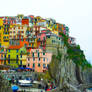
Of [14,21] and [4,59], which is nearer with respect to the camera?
[4,59]

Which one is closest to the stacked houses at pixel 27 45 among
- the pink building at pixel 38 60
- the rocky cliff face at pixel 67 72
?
the pink building at pixel 38 60

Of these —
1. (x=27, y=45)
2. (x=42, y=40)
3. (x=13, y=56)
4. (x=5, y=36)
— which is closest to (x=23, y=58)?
(x=13, y=56)

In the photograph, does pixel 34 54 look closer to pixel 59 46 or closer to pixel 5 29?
pixel 59 46

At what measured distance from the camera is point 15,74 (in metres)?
63.2

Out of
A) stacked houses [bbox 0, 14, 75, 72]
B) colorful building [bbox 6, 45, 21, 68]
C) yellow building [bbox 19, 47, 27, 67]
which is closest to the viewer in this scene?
stacked houses [bbox 0, 14, 75, 72]

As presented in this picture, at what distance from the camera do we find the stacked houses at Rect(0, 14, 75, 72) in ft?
248

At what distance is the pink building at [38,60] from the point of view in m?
74.2

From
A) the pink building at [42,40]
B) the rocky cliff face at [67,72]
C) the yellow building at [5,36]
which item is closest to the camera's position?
the rocky cliff face at [67,72]

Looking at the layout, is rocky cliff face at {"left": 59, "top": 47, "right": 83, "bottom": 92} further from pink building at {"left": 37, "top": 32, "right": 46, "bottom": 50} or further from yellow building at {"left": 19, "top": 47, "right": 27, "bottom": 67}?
yellow building at {"left": 19, "top": 47, "right": 27, "bottom": 67}

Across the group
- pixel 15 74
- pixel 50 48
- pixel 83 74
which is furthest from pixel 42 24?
pixel 15 74

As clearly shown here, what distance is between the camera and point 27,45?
82.2 m

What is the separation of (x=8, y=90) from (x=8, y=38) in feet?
188

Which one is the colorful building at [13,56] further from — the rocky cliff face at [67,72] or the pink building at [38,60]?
the rocky cliff face at [67,72]

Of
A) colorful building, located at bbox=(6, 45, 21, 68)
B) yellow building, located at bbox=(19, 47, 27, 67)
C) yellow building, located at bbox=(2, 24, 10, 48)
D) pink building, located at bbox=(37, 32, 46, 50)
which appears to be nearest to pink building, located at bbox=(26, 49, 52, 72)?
yellow building, located at bbox=(19, 47, 27, 67)
